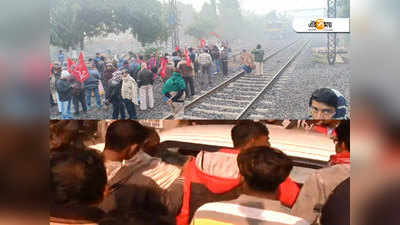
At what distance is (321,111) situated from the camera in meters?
1.68

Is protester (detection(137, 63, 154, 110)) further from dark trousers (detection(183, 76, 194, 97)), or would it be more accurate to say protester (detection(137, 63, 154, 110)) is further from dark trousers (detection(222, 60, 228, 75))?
dark trousers (detection(222, 60, 228, 75))

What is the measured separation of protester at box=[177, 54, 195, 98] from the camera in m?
1.78

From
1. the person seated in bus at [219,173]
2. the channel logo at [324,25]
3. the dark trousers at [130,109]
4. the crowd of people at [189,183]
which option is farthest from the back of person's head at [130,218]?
the channel logo at [324,25]

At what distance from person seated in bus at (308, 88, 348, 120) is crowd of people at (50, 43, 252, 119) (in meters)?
0.44

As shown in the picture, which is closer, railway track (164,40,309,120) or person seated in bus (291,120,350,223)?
person seated in bus (291,120,350,223)

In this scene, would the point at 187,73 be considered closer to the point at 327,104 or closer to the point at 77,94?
the point at 77,94

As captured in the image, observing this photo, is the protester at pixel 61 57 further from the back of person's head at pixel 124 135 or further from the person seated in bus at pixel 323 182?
the person seated in bus at pixel 323 182

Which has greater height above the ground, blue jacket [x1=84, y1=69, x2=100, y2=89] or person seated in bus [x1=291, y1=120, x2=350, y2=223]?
blue jacket [x1=84, y1=69, x2=100, y2=89]

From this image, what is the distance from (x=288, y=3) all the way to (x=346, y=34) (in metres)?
0.30

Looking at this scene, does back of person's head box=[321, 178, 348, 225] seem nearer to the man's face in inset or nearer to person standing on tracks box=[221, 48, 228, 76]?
the man's face in inset

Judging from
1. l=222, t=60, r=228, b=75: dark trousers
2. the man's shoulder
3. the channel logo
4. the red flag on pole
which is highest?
the channel logo

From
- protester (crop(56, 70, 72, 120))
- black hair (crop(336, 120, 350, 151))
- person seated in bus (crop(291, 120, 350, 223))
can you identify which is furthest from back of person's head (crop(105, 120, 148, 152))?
black hair (crop(336, 120, 350, 151))
